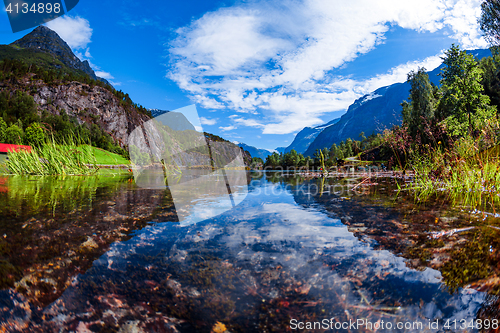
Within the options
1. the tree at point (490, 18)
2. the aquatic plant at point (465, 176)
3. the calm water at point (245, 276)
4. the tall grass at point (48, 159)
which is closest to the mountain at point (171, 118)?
the calm water at point (245, 276)

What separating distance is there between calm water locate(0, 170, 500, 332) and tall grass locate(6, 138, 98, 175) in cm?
1751

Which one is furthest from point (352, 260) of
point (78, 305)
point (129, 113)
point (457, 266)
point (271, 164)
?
point (129, 113)

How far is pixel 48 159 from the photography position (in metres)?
18.5

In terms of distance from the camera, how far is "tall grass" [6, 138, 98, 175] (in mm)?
18281

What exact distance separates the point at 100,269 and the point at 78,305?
0.74 meters

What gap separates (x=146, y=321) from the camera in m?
→ 1.88

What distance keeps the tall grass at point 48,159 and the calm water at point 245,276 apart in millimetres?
17510

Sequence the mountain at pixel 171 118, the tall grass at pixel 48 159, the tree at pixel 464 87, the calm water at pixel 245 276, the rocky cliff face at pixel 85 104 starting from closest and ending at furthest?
the calm water at pixel 245 276
the mountain at pixel 171 118
the tall grass at pixel 48 159
the tree at pixel 464 87
the rocky cliff face at pixel 85 104

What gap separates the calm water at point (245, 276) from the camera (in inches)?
75.7

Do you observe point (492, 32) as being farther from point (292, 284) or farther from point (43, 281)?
point (43, 281)

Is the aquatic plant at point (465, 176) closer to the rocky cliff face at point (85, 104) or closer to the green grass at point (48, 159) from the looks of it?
the green grass at point (48, 159)

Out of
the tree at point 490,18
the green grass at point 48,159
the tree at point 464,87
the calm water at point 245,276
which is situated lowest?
the calm water at point 245,276

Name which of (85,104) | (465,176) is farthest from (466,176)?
(85,104)

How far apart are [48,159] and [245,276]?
77.6 feet
